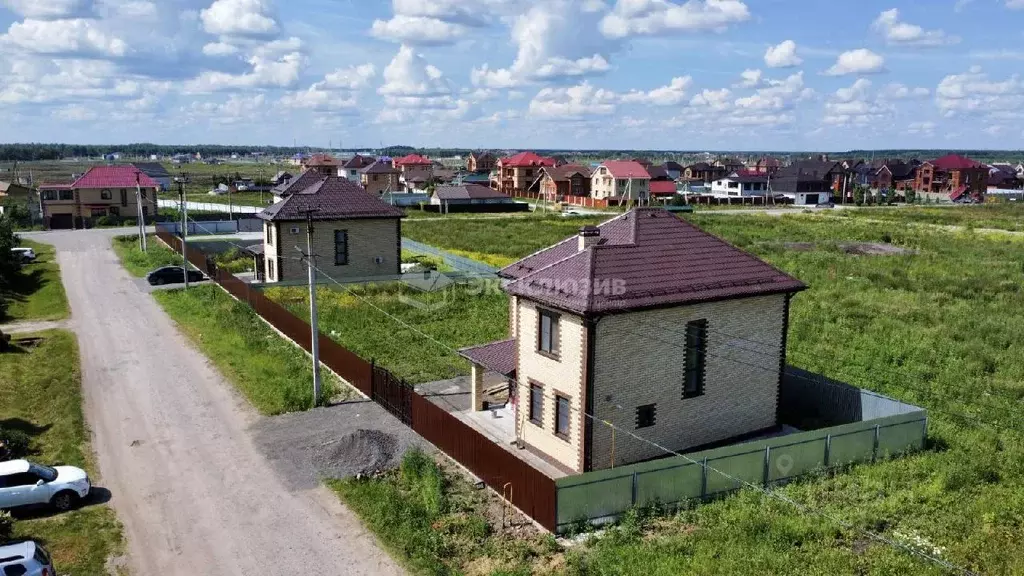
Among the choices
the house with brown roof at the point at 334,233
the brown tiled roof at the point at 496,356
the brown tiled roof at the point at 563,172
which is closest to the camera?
the brown tiled roof at the point at 496,356

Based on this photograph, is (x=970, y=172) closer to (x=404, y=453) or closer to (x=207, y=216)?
(x=207, y=216)

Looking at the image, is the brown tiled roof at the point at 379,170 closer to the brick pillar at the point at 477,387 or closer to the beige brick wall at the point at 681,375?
the brick pillar at the point at 477,387

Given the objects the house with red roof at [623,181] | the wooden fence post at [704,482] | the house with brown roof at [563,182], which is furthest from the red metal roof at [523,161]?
the wooden fence post at [704,482]

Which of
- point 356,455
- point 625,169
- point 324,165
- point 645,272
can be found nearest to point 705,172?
point 625,169

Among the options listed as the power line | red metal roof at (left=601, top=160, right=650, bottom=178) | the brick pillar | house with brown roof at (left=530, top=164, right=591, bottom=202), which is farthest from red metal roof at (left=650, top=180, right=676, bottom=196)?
the power line

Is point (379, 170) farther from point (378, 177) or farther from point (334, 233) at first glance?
point (334, 233)

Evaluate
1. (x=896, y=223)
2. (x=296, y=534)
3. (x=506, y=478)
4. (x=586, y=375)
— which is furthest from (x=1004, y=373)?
(x=896, y=223)
